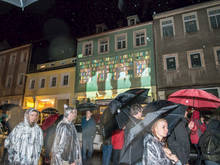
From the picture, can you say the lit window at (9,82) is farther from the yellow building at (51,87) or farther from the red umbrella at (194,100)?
the red umbrella at (194,100)

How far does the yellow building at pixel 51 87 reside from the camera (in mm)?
19995

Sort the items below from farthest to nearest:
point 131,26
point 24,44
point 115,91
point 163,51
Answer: point 24,44 < point 131,26 < point 115,91 < point 163,51

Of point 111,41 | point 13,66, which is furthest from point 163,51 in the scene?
point 13,66

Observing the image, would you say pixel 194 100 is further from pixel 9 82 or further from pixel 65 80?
pixel 9 82

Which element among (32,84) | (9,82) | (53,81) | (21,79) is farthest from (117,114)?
(9,82)

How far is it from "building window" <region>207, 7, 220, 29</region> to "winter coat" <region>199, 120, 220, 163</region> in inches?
567

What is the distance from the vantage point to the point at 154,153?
2.03 m

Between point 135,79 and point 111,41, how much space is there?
6.01 m

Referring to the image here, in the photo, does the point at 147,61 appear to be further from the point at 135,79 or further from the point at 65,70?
the point at 65,70

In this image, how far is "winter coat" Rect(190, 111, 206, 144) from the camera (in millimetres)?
4219

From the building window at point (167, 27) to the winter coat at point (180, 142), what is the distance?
48.6 feet

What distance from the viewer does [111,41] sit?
18.8 meters

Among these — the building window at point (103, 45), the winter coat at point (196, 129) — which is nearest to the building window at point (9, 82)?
the building window at point (103, 45)

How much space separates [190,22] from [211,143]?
15077mm
